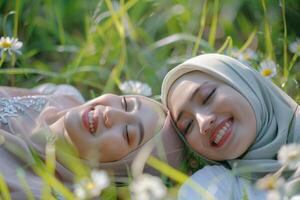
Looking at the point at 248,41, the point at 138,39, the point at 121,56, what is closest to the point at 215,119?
the point at 248,41

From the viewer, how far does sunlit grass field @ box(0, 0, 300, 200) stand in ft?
11.8

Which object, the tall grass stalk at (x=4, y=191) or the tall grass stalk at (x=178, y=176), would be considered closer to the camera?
the tall grass stalk at (x=178, y=176)

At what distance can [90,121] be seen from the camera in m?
2.77

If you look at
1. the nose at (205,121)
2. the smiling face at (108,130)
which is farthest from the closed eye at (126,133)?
the nose at (205,121)

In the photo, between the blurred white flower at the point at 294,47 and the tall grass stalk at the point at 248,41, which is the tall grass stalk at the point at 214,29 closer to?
the tall grass stalk at the point at 248,41

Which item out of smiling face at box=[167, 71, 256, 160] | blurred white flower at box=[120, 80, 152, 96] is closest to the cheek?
smiling face at box=[167, 71, 256, 160]

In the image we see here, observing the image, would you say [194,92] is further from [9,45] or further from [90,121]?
[9,45]

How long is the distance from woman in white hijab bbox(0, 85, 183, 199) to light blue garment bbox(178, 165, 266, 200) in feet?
0.48

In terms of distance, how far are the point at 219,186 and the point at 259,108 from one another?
31cm

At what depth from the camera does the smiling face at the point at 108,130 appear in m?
2.73

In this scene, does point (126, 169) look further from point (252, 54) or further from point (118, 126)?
point (252, 54)

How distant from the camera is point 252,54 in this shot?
11.5 feet

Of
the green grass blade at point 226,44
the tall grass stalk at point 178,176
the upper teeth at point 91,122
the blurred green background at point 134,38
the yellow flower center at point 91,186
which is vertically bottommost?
the blurred green background at point 134,38

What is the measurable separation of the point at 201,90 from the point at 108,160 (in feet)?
1.21
